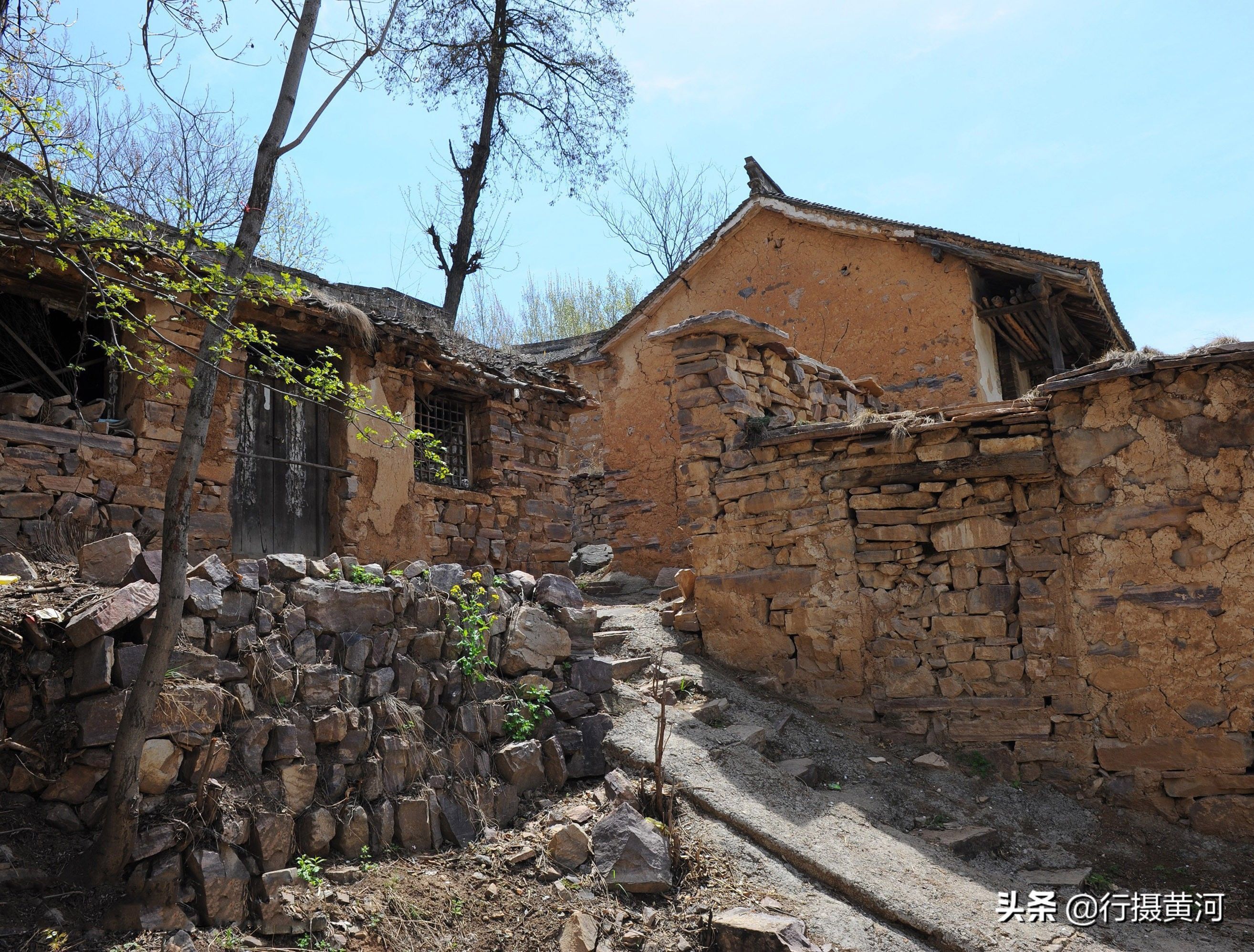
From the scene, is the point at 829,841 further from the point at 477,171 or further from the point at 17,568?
the point at 477,171

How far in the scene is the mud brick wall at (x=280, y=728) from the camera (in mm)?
3814

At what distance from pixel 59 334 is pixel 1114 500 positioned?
8023 mm

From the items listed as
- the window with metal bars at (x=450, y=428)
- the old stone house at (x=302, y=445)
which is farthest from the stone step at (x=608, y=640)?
the window with metal bars at (x=450, y=428)

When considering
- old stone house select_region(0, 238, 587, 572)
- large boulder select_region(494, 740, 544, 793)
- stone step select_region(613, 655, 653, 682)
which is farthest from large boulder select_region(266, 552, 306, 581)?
stone step select_region(613, 655, 653, 682)

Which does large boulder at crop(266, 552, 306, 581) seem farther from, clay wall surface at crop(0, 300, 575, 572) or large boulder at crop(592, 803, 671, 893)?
large boulder at crop(592, 803, 671, 893)

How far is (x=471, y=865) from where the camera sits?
4535mm

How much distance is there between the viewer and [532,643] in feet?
19.0

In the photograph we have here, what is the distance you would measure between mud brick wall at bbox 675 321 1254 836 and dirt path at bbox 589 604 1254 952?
8.0 inches

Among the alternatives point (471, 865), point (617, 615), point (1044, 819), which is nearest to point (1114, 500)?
point (1044, 819)

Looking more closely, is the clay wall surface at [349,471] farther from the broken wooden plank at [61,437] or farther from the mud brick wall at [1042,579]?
Result: the mud brick wall at [1042,579]

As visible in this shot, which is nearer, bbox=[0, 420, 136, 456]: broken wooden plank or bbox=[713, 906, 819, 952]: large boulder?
bbox=[713, 906, 819, 952]: large boulder

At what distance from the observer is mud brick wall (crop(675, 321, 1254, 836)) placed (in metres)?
5.65

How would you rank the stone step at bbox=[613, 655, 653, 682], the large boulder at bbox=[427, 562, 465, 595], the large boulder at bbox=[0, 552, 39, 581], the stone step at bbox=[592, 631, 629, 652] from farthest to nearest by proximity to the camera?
1. the stone step at bbox=[592, 631, 629, 652]
2. the stone step at bbox=[613, 655, 653, 682]
3. the large boulder at bbox=[427, 562, 465, 595]
4. the large boulder at bbox=[0, 552, 39, 581]

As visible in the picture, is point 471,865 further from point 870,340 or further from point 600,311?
point 600,311
